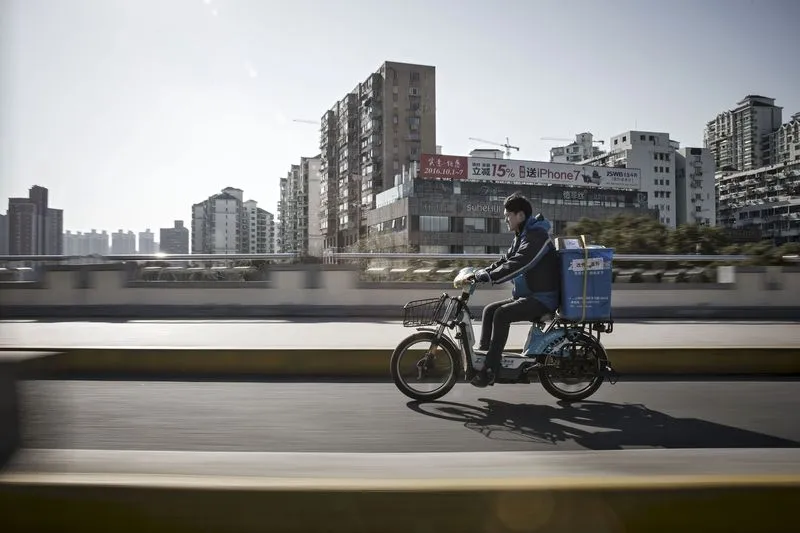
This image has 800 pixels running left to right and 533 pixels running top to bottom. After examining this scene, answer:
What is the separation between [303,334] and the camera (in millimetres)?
10398

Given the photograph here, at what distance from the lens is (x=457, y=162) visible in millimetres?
91750

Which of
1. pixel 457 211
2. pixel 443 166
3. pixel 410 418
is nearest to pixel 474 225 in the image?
pixel 457 211

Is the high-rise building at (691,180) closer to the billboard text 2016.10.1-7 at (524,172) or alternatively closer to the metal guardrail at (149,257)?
the billboard text 2016.10.1-7 at (524,172)

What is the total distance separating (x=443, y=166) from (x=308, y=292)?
259 feet

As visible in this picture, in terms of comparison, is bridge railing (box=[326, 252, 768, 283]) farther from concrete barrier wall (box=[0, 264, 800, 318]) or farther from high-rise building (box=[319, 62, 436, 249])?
high-rise building (box=[319, 62, 436, 249])

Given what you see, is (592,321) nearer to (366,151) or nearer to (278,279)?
(278,279)

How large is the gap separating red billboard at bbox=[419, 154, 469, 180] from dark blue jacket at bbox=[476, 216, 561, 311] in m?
84.6

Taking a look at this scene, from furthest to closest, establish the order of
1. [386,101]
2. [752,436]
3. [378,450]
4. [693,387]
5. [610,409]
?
[386,101] → [693,387] → [610,409] → [752,436] → [378,450]

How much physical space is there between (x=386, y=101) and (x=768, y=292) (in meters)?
95.8

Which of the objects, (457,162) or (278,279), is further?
(457,162)

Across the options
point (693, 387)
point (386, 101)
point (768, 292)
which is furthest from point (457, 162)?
point (693, 387)

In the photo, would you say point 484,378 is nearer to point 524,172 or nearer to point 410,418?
point 410,418

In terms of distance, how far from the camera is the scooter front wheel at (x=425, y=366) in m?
5.81

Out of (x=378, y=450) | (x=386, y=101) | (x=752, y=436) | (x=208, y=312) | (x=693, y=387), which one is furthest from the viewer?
(x=386, y=101)
